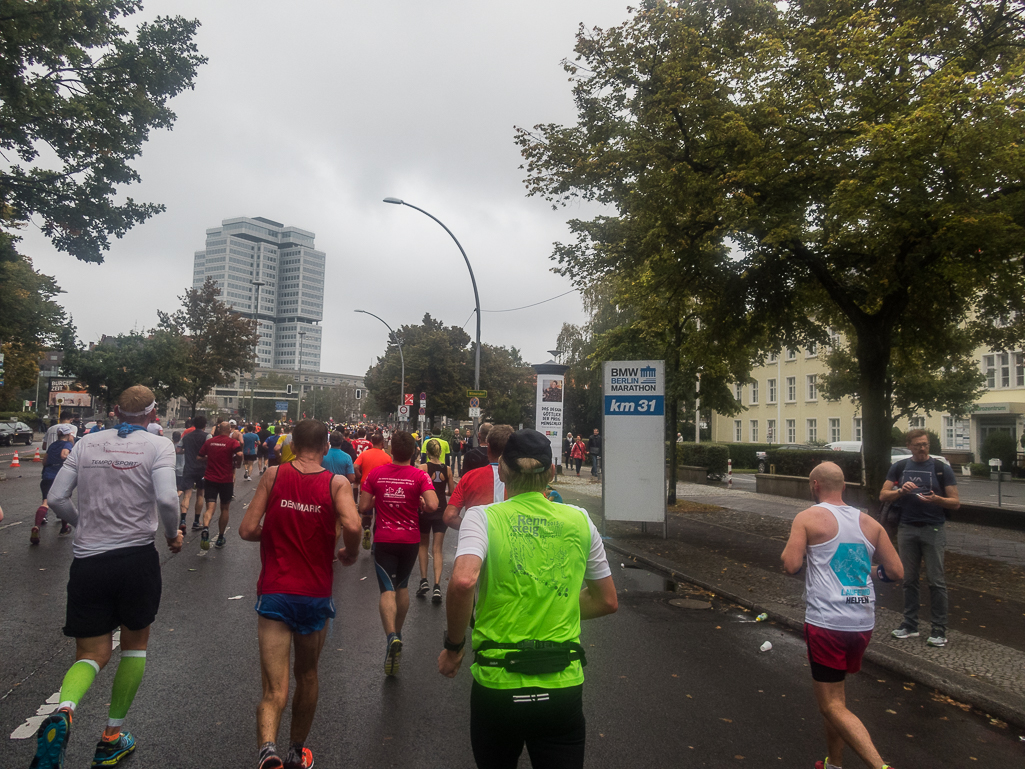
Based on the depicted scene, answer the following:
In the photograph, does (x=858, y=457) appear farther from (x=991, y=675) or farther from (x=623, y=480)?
(x=991, y=675)

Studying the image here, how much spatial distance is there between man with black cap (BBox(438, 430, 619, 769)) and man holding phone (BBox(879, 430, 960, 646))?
5.09 m

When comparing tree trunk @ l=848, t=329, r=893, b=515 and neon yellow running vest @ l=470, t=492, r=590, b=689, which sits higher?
tree trunk @ l=848, t=329, r=893, b=515

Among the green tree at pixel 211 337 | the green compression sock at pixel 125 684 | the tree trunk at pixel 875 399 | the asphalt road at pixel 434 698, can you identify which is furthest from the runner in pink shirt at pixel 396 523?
the green tree at pixel 211 337

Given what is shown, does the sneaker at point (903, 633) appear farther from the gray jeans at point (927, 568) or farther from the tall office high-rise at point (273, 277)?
the tall office high-rise at point (273, 277)

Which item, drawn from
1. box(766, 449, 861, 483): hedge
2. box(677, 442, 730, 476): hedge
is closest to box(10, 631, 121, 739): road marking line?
box(766, 449, 861, 483): hedge

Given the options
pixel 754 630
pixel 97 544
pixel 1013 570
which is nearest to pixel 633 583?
pixel 754 630

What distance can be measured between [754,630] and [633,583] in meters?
2.44

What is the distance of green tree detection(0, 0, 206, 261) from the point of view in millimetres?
15828

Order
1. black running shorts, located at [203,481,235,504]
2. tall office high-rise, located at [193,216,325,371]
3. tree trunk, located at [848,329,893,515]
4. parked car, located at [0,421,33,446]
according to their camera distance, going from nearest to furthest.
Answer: black running shorts, located at [203,481,235,504]
tree trunk, located at [848,329,893,515]
parked car, located at [0,421,33,446]
tall office high-rise, located at [193,216,325,371]

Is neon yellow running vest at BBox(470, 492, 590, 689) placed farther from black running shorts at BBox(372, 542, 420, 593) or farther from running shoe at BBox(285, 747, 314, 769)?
black running shorts at BBox(372, 542, 420, 593)

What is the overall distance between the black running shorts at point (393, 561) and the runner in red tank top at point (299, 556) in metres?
1.83

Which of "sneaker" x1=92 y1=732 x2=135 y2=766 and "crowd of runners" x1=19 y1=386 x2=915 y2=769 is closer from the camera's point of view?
"crowd of runners" x1=19 y1=386 x2=915 y2=769

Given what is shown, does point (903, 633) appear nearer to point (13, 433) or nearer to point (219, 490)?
point (219, 490)

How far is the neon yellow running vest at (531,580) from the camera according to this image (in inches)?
92.8
